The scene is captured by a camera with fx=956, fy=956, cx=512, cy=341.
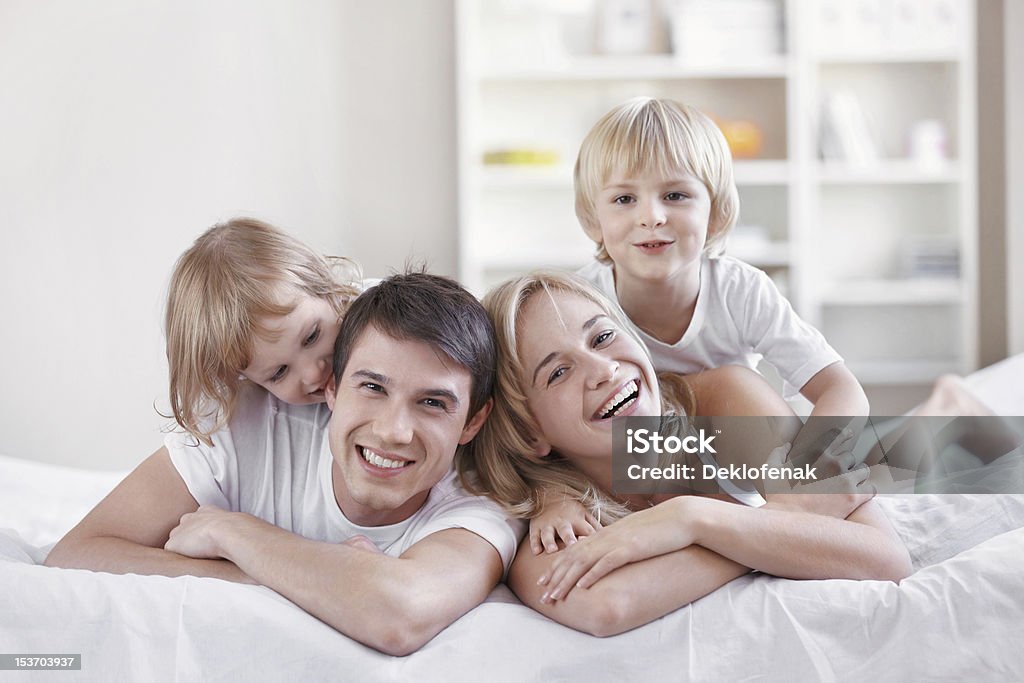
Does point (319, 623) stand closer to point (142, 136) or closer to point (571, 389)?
point (571, 389)

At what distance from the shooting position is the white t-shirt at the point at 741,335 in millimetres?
1401

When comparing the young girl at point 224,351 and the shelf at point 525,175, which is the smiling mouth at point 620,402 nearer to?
the young girl at point 224,351

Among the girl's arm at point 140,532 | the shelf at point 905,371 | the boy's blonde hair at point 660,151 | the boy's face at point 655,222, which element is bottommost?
the shelf at point 905,371

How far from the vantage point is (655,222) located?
1.32 m

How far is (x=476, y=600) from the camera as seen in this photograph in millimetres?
986

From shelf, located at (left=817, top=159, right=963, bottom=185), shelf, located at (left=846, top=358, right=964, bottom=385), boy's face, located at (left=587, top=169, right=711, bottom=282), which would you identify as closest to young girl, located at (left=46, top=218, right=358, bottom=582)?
boy's face, located at (left=587, top=169, right=711, bottom=282)

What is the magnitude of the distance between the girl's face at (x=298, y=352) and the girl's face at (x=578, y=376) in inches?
10.0

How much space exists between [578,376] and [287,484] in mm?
385

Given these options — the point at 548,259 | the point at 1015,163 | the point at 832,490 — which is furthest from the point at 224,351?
the point at 1015,163

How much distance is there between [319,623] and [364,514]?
216 millimetres

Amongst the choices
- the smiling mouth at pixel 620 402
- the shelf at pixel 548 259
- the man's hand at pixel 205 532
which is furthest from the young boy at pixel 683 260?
the shelf at pixel 548 259

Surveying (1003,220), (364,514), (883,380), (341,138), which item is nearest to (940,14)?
(1003,220)

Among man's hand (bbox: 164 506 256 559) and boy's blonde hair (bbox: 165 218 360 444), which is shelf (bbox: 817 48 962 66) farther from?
man's hand (bbox: 164 506 256 559)

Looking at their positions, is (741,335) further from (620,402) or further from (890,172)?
(890,172)
